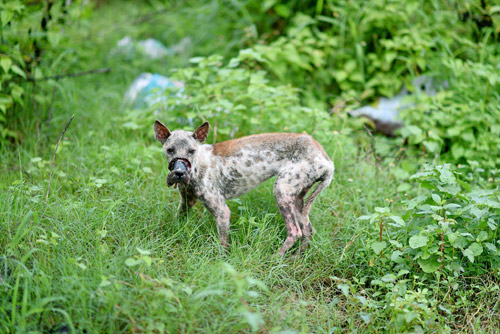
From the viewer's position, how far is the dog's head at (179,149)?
448 cm

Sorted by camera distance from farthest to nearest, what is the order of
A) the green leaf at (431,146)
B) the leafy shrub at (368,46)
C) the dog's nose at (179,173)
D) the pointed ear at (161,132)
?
the leafy shrub at (368,46)
the green leaf at (431,146)
the pointed ear at (161,132)
the dog's nose at (179,173)

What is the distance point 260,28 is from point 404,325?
6456mm

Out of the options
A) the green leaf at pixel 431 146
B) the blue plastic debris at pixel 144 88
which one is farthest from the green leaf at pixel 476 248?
the blue plastic debris at pixel 144 88

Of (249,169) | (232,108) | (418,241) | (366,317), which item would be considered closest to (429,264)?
(418,241)

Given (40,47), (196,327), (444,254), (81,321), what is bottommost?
(444,254)

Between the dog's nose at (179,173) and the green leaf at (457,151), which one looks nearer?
the dog's nose at (179,173)

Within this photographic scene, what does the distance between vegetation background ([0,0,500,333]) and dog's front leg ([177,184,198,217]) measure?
0.39 feet

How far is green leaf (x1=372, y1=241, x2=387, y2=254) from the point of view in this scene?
4668 mm

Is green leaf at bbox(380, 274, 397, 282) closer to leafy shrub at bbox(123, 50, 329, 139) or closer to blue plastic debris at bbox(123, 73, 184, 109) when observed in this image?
leafy shrub at bbox(123, 50, 329, 139)

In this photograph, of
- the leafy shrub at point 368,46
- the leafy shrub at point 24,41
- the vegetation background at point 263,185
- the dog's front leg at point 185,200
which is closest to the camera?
the vegetation background at point 263,185

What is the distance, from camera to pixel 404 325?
412 centimetres

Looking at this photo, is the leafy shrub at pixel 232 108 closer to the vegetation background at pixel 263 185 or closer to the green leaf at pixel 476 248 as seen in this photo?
the vegetation background at pixel 263 185

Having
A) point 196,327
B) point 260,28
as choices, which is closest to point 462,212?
point 196,327

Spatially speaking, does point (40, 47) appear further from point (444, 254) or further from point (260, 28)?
point (444, 254)
